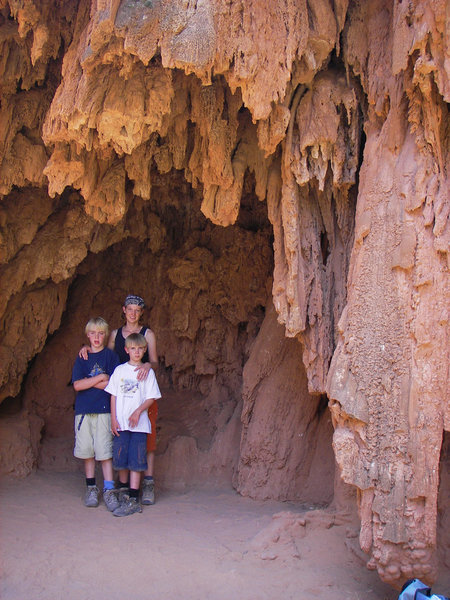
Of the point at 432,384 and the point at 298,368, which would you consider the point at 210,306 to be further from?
the point at 432,384

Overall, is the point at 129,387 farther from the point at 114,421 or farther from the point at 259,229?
the point at 259,229

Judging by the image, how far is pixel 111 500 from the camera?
197 inches

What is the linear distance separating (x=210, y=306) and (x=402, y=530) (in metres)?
3.85

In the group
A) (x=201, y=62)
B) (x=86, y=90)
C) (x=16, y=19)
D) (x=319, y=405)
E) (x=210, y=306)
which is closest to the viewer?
(x=201, y=62)

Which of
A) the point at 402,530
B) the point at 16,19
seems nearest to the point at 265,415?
the point at 402,530

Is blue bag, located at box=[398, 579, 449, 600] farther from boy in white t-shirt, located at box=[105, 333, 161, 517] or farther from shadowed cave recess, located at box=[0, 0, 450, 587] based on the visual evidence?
boy in white t-shirt, located at box=[105, 333, 161, 517]

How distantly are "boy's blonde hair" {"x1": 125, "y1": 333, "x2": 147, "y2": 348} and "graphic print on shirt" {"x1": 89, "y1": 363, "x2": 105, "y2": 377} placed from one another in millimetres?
350

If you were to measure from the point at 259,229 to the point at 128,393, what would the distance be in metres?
2.54

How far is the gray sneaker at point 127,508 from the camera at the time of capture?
4.89 metres

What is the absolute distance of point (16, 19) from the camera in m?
4.71

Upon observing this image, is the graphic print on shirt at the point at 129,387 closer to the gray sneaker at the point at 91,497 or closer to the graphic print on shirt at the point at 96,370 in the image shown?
the graphic print on shirt at the point at 96,370

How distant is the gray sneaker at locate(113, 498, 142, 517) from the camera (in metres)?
4.89

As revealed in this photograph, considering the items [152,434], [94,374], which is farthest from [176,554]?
[94,374]

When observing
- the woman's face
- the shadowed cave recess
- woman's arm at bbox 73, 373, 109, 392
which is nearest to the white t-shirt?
woman's arm at bbox 73, 373, 109, 392
